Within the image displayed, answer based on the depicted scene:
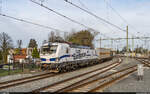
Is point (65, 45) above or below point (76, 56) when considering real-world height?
above

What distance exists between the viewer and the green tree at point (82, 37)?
149ft

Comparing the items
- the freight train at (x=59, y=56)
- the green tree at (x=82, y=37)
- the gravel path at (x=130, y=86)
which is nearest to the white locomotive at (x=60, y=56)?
the freight train at (x=59, y=56)

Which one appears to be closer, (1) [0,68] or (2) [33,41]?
(1) [0,68]

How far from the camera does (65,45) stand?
669 inches

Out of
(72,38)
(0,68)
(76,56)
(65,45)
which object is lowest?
(0,68)

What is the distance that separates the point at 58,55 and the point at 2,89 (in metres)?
7.00

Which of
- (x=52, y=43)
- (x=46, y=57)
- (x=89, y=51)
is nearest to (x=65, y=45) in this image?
(x=52, y=43)

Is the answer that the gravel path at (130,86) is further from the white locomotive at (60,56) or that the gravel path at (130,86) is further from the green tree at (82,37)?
the green tree at (82,37)

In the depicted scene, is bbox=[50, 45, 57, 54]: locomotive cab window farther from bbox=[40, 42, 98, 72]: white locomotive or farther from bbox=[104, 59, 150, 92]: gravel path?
bbox=[104, 59, 150, 92]: gravel path

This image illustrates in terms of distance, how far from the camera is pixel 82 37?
46.7m

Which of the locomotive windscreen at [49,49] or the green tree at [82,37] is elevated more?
the green tree at [82,37]

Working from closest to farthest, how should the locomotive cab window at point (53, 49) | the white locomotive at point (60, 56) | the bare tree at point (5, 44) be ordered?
the white locomotive at point (60, 56) < the locomotive cab window at point (53, 49) < the bare tree at point (5, 44)

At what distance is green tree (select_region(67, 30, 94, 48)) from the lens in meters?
45.3

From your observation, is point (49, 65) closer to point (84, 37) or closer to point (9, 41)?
point (84, 37)
